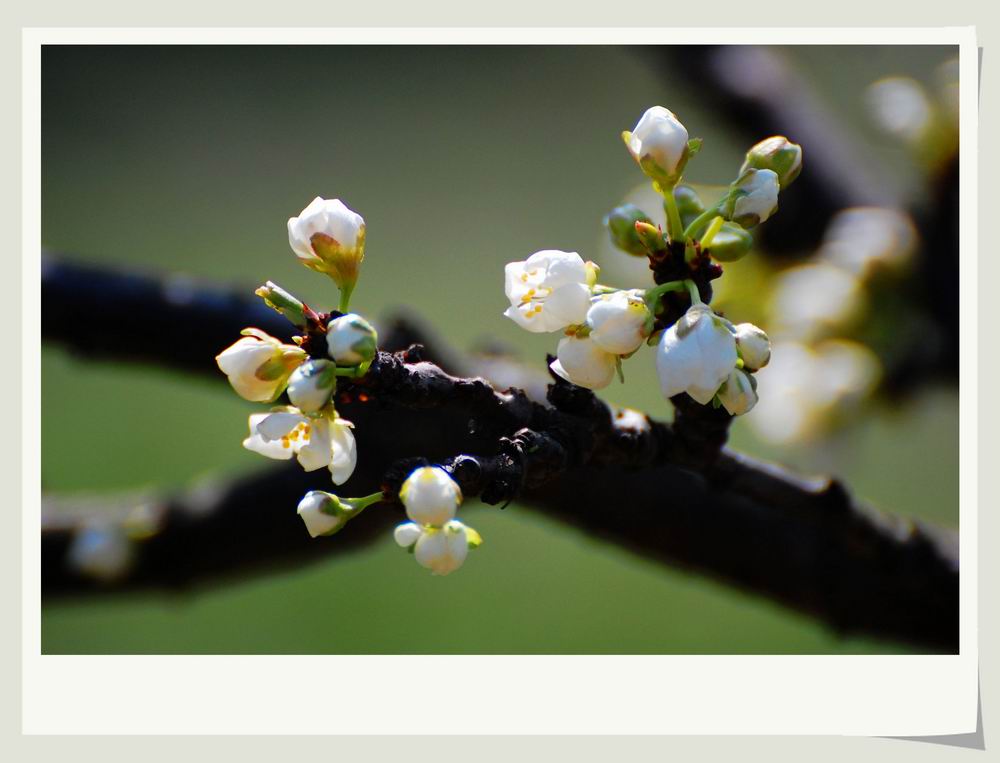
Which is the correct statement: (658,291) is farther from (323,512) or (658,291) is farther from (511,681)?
(511,681)

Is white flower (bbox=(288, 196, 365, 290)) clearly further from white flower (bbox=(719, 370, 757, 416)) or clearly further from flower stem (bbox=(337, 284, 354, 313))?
white flower (bbox=(719, 370, 757, 416))

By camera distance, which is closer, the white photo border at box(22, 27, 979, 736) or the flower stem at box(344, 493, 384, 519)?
the flower stem at box(344, 493, 384, 519)

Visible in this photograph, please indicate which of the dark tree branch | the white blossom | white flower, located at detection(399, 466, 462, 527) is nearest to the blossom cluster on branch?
white flower, located at detection(399, 466, 462, 527)

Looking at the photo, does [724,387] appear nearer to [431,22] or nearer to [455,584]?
[431,22]

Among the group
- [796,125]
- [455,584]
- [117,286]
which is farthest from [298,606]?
[796,125]

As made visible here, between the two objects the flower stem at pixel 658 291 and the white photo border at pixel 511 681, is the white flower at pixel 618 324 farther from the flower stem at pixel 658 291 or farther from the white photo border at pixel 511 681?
the white photo border at pixel 511 681

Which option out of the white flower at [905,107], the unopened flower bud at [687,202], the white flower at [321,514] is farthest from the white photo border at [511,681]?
the white flower at [321,514]
